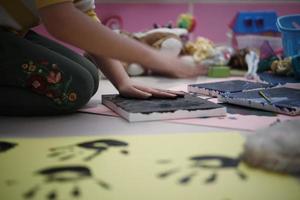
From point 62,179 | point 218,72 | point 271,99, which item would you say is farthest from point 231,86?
point 62,179

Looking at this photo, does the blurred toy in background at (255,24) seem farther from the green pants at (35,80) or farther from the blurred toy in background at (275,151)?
the blurred toy in background at (275,151)

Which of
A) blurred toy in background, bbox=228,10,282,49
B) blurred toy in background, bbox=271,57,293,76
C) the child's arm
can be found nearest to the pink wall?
blurred toy in background, bbox=228,10,282,49

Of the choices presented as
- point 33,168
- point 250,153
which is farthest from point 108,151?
point 250,153

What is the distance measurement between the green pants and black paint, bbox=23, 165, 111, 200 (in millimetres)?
381

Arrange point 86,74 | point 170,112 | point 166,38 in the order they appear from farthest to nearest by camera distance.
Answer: point 166,38 → point 86,74 → point 170,112

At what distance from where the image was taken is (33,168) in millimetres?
571

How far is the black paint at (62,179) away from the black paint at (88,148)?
0.05 metres

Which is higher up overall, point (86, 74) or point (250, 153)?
point (86, 74)

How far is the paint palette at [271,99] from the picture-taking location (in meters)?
0.89

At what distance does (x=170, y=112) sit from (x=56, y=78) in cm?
28

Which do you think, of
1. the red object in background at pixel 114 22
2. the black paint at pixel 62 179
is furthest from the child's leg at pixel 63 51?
the red object in background at pixel 114 22

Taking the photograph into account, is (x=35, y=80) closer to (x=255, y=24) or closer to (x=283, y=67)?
(x=283, y=67)

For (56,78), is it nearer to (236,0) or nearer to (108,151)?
(108,151)

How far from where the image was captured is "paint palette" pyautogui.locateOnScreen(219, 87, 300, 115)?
891mm
